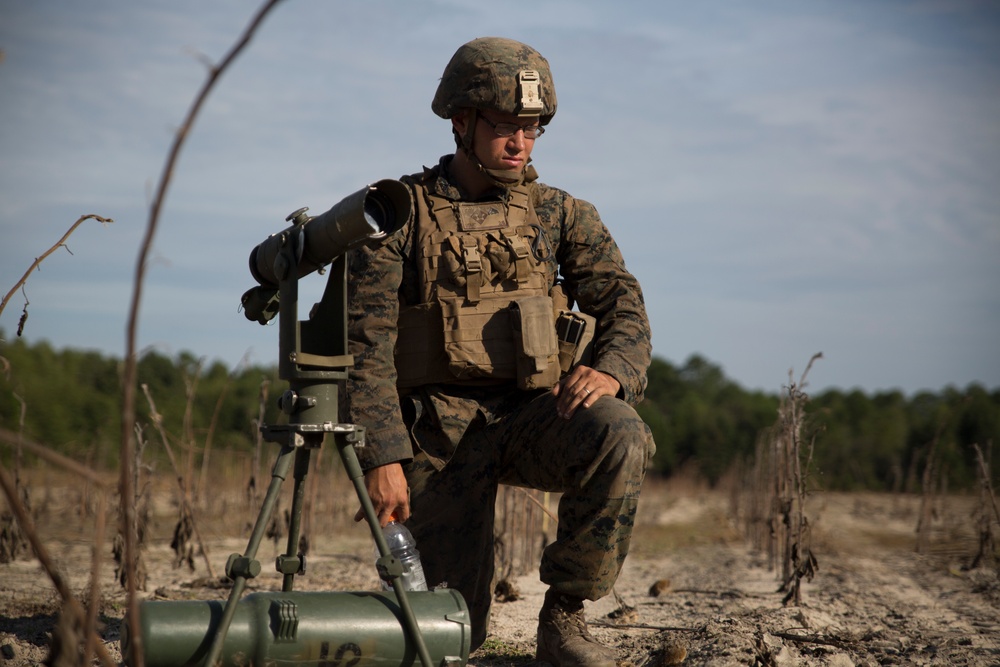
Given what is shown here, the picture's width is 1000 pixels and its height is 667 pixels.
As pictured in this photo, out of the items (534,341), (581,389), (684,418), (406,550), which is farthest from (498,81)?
(684,418)

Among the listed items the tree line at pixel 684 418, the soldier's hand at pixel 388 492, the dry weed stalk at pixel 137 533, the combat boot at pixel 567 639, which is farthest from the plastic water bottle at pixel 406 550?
the tree line at pixel 684 418

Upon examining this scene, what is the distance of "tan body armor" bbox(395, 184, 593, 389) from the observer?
140 inches

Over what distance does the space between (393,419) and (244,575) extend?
3.17 feet

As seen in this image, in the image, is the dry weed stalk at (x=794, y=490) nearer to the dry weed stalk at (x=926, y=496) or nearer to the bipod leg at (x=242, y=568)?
the dry weed stalk at (x=926, y=496)

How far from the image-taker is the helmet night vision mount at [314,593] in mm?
2467

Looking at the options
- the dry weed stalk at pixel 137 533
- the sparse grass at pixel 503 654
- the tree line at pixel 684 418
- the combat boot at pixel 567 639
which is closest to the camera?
the combat boot at pixel 567 639

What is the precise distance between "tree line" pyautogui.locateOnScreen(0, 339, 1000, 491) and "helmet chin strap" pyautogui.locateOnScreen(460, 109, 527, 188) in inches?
307

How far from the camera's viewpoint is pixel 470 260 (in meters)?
3.55

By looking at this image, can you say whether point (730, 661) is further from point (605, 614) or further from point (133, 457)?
point (133, 457)

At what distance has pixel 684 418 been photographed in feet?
64.8

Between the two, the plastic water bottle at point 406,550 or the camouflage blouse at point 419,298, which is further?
the camouflage blouse at point 419,298

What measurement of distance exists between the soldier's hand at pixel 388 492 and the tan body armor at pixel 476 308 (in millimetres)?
472

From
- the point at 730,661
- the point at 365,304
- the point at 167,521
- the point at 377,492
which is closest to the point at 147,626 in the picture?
the point at 377,492

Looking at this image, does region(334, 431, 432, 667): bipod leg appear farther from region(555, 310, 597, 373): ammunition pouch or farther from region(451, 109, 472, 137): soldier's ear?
region(451, 109, 472, 137): soldier's ear
